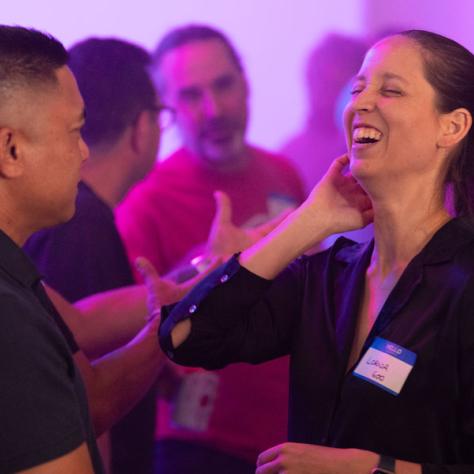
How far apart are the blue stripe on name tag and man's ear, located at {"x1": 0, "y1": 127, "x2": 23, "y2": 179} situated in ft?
2.37

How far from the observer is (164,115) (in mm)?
2963

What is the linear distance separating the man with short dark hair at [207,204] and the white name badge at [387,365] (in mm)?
994

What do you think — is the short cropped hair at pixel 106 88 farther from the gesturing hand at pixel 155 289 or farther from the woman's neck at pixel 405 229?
the woman's neck at pixel 405 229

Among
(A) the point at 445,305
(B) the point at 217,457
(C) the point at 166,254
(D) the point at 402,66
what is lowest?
(B) the point at 217,457

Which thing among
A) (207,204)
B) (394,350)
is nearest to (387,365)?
(394,350)

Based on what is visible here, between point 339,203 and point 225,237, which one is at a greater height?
point 339,203

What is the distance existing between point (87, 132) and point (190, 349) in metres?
1.15

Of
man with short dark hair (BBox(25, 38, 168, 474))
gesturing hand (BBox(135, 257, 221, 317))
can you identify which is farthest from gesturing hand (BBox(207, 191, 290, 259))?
man with short dark hair (BBox(25, 38, 168, 474))

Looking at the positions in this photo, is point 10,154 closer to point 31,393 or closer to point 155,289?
point 31,393

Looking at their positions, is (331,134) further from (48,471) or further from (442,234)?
(48,471)

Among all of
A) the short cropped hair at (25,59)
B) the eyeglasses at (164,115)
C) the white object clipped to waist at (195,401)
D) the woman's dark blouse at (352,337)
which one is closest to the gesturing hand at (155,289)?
the woman's dark blouse at (352,337)

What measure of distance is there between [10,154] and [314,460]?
2.54ft

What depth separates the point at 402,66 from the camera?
5.76 ft

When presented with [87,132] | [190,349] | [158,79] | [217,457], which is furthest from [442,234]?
[158,79]
